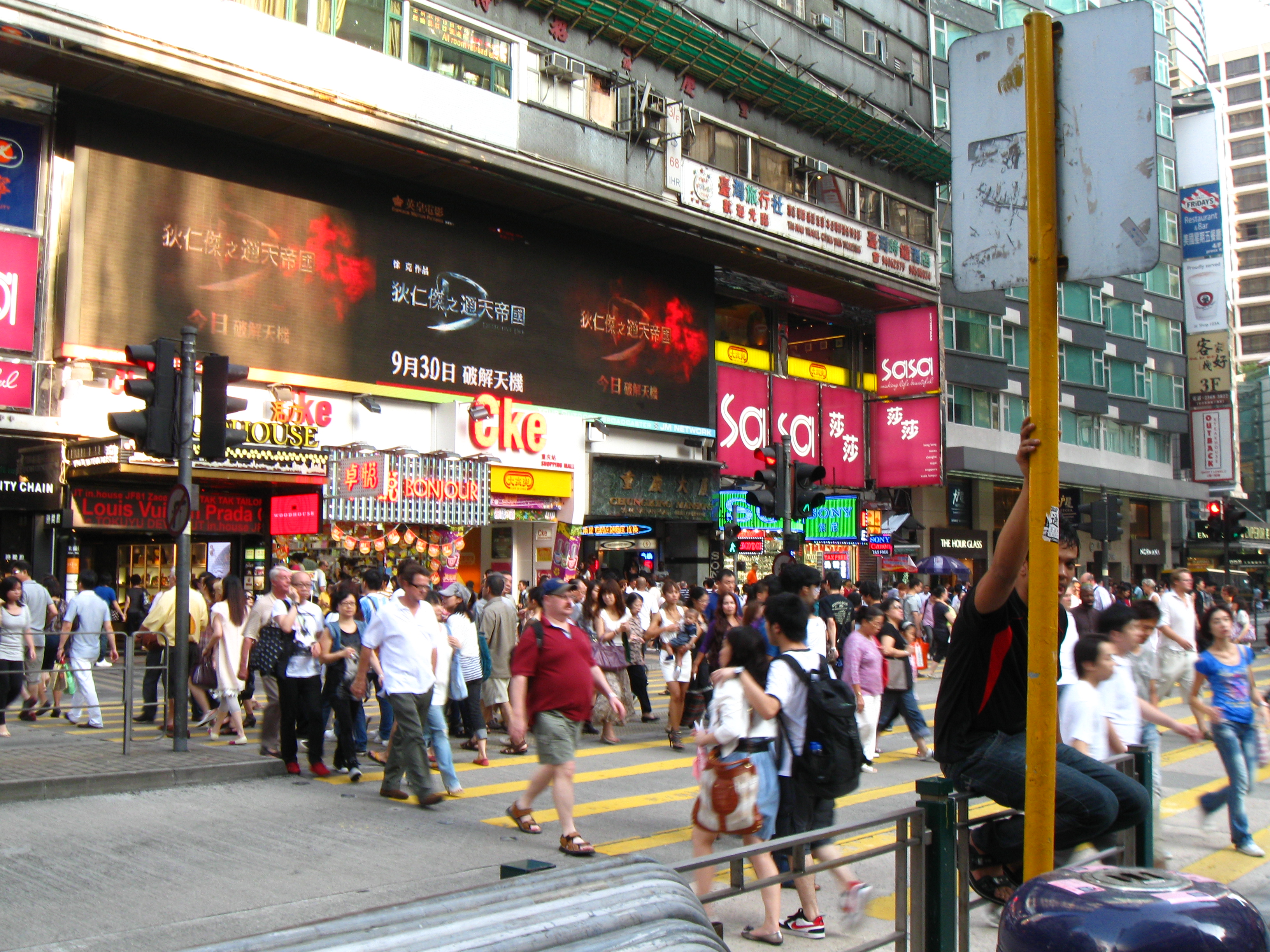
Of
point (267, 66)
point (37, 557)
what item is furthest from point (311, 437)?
point (267, 66)

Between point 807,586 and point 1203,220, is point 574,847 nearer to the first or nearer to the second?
point 807,586

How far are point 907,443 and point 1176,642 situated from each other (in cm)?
2259

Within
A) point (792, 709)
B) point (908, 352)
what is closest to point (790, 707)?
point (792, 709)

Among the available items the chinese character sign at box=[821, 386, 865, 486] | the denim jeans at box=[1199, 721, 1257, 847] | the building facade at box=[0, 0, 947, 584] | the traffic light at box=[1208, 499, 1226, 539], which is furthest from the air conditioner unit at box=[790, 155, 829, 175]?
the denim jeans at box=[1199, 721, 1257, 847]

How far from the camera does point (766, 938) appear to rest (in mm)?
5289

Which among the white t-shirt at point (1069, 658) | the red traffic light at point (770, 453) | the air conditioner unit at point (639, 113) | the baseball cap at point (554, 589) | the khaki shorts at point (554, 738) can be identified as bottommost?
the khaki shorts at point (554, 738)

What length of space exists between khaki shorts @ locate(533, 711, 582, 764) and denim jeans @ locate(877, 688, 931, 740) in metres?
4.56

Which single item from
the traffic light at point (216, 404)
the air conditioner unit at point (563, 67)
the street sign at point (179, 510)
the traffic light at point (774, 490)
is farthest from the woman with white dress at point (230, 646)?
the air conditioner unit at point (563, 67)

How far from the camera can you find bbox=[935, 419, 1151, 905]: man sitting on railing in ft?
11.6

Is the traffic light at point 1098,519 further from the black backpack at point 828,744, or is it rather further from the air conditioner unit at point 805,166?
the air conditioner unit at point 805,166

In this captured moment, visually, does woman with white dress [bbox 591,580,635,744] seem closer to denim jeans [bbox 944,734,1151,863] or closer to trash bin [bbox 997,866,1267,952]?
denim jeans [bbox 944,734,1151,863]

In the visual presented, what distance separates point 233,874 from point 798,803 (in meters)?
3.40

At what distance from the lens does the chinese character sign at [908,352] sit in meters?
32.3

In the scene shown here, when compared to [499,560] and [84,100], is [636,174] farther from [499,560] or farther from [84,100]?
[84,100]
